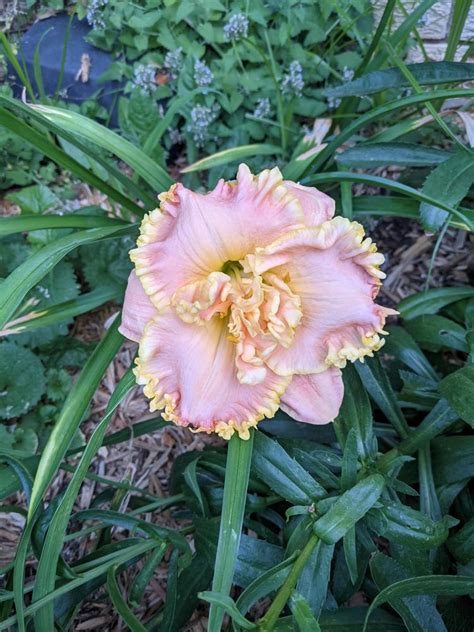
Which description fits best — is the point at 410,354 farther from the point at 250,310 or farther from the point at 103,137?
the point at 103,137

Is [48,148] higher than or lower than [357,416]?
higher

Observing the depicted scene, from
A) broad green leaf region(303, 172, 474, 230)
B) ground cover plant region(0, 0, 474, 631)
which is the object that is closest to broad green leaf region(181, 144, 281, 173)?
ground cover plant region(0, 0, 474, 631)

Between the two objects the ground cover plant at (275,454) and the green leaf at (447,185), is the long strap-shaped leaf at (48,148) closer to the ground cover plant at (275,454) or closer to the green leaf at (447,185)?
the ground cover plant at (275,454)

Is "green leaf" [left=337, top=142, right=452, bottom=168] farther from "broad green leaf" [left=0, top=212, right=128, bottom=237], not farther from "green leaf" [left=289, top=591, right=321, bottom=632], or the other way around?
"green leaf" [left=289, top=591, right=321, bottom=632]

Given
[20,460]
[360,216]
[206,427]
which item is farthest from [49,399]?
[360,216]

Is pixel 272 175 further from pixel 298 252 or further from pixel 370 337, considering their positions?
pixel 370 337

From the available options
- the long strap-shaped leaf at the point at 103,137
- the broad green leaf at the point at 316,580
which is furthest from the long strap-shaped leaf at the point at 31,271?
the broad green leaf at the point at 316,580

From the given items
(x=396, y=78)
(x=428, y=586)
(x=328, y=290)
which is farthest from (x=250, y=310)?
(x=396, y=78)
